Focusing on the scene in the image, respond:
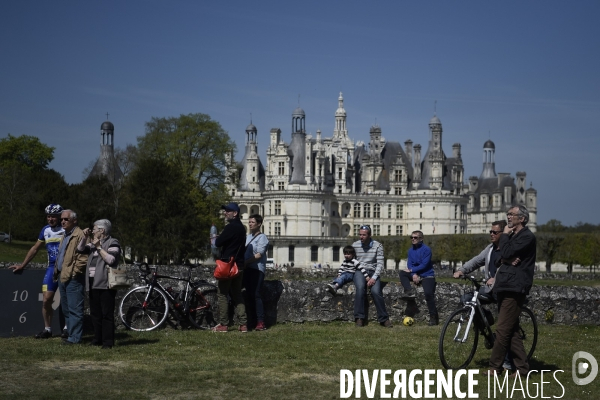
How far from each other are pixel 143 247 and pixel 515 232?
120ft

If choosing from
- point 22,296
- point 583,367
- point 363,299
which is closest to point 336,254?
point 363,299

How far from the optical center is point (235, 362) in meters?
10.6

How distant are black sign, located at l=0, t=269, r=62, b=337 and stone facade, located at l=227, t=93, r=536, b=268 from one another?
88.1 metres

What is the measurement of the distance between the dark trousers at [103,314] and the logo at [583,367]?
5523 millimetres

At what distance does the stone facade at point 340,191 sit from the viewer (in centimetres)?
10388

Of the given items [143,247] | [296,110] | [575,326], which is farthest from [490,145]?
[575,326]

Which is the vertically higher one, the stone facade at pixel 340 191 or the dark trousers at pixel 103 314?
the stone facade at pixel 340 191

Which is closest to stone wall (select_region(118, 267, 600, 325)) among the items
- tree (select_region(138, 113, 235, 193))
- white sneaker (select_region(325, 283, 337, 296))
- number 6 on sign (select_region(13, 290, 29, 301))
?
white sneaker (select_region(325, 283, 337, 296))

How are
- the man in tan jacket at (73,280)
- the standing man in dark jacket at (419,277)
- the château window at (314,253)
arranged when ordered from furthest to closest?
the château window at (314,253)
the standing man in dark jacket at (419,277)
the man in tan jacket at (73,280)

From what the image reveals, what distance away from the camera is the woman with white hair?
11.6m

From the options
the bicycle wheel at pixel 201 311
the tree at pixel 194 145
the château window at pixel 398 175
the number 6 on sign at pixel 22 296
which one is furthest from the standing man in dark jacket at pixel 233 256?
the château window at pixel 398 175

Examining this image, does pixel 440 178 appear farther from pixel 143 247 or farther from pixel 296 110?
pixel 143 247

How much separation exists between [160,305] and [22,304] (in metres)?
1.89

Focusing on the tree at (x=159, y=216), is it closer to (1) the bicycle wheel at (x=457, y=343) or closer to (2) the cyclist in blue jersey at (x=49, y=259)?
(2) the cyclist in blue jersey at (x=49, y=259)
